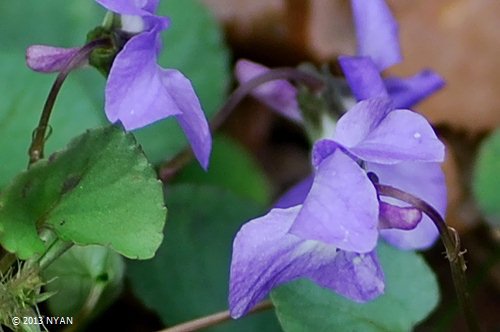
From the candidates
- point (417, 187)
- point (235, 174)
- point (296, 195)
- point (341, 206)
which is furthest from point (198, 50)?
point (341, 206)

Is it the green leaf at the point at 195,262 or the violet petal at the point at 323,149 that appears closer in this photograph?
the violet petal at the point at 323,149

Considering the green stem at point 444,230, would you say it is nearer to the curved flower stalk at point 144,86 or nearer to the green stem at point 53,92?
the curved flower stalk at point 144,86

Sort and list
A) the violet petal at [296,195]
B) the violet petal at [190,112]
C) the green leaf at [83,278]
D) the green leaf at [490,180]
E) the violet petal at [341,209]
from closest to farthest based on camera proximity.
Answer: the violet petal at [341,209], the violet petal at [190,112], the green leaf at [83,278], the violet petal at [296,195], the green leaf at [490,180]

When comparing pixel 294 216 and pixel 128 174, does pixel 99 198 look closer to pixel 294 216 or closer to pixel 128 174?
pixel 128 174

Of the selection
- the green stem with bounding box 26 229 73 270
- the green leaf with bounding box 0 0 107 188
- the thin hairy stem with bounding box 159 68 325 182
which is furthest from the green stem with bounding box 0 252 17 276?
the thin hairy stem with bounding box 159 68 325 182

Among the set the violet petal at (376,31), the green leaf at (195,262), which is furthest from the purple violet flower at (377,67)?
the green leaf at (195,262)

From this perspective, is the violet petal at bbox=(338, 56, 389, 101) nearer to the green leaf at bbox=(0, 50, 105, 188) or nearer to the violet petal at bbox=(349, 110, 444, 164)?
the violet petal at bbox=(349, 110, 444, 164)

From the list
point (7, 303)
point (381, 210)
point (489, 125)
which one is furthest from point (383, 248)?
point (489, 125)
